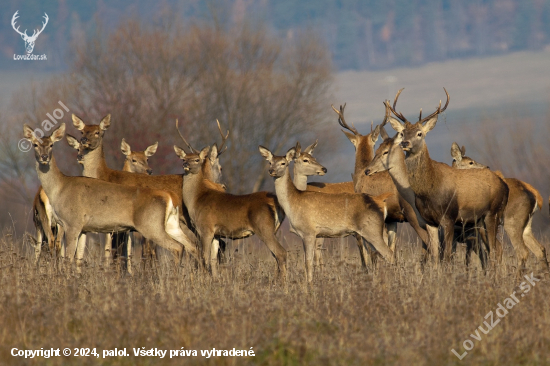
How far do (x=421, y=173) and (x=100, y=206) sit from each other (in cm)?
423

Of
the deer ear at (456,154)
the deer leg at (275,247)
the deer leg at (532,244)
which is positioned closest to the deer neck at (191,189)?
the deer leg at (275,247)

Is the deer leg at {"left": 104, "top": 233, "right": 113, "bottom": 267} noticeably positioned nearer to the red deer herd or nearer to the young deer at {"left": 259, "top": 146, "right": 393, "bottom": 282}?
the red deer herd

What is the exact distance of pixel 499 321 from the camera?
6824 millimetres

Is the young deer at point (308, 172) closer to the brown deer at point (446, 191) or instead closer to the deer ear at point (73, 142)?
the brown deer at point (446, 191)

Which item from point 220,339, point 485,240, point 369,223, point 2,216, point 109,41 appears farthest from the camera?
point 2,216

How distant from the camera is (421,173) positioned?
9977 mm

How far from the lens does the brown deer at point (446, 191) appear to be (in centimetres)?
990

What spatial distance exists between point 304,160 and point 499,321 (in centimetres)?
515

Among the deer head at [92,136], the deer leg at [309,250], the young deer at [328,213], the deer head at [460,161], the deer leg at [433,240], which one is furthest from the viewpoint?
the deer head at [460,161]

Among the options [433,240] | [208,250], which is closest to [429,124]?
[433,240]

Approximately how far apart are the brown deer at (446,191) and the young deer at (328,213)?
62 centimetres

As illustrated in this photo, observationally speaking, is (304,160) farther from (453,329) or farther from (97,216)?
(453,329)

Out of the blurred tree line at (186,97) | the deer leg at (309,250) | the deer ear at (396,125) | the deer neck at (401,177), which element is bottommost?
the deer leg at (309,250)

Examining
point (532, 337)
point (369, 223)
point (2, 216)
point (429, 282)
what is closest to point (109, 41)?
point (2, 216)
